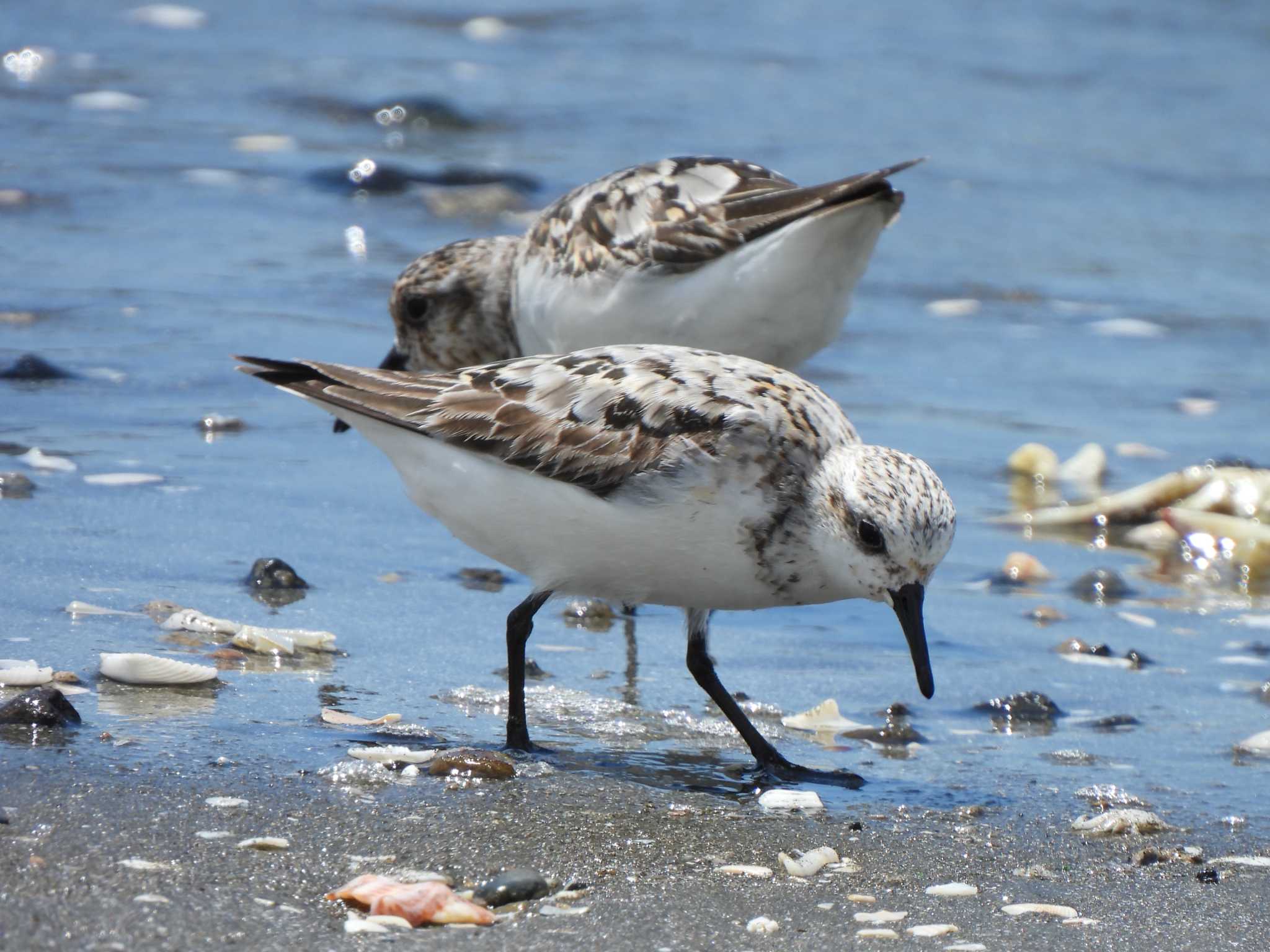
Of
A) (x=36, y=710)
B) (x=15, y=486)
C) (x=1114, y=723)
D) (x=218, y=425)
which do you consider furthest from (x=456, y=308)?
(x=36, y=710)

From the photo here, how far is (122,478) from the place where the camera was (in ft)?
18.9

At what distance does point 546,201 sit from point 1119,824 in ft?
26.9

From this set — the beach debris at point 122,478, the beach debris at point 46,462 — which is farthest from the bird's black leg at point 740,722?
the beach debris at point 46,462

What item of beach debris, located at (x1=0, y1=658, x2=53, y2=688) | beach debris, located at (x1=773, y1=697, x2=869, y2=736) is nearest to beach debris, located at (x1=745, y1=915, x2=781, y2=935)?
beach debris, located at (x1=773, y1=697, x2=869, y2=736)

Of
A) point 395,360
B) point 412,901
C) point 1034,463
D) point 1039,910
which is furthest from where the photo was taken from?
point 1034,463

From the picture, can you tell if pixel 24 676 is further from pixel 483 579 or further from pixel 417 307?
pixel 417 307

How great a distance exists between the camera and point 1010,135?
14.0 m

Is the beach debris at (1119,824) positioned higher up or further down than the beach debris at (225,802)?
further down

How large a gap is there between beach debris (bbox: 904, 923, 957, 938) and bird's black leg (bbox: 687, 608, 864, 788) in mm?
858

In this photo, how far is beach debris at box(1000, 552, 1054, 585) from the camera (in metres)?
5.81

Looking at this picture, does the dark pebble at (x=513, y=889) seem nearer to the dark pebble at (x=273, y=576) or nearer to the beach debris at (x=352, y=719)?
the beach debris at (x=352, y=719)

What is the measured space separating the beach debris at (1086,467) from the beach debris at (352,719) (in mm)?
3734

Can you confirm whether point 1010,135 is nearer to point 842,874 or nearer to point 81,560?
point 81,560

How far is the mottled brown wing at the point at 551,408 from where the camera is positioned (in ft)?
13.0
